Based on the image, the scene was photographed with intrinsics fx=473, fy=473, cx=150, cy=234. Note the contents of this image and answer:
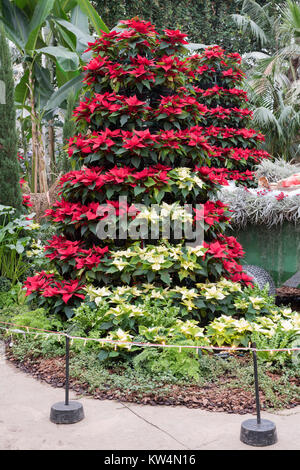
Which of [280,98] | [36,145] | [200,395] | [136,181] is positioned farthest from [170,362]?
[280,98]

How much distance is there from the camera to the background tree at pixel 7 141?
6250mm

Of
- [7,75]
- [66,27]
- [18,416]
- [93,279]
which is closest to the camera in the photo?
[18,416]

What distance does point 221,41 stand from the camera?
17891 millimetres

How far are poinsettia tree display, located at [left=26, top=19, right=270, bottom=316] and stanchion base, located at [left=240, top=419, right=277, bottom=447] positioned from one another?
153cm

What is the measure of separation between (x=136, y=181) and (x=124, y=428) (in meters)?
2.15

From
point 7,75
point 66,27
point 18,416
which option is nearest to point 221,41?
point 66,27

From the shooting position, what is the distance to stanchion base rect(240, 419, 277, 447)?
2.39 m

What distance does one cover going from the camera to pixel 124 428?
2643 mm

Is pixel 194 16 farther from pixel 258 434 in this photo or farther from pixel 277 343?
pixel 258 434

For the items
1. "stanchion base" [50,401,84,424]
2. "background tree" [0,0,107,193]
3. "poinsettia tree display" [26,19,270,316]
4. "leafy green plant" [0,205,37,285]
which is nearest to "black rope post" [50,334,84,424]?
"stanchion base" [50,401,84,424]

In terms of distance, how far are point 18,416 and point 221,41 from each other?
17.6 meters

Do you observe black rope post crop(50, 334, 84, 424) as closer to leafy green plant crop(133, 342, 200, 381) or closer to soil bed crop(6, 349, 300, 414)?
soil bed crop(6, 349, 300, 414)

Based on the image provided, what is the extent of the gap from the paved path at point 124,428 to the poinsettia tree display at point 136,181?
117 centimetres
